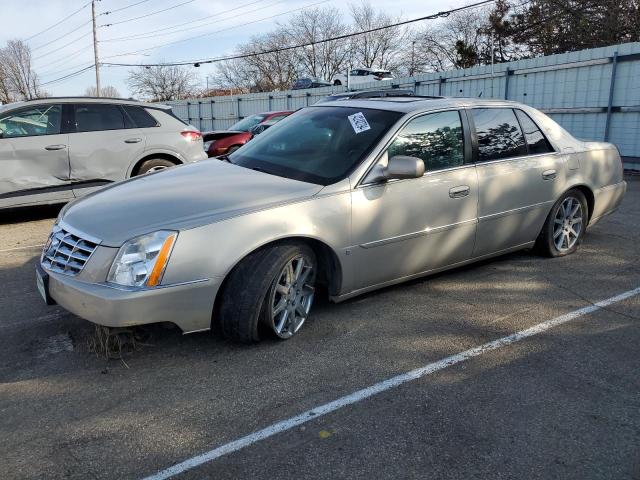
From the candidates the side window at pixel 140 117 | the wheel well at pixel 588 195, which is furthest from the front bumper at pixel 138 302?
the side window at pixel 140 117

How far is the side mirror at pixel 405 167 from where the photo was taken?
3908 mm

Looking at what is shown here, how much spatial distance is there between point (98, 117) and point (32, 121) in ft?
2.77

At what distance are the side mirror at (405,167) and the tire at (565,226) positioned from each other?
6.71 ft

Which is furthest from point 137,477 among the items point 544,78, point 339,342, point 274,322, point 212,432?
point 544,78

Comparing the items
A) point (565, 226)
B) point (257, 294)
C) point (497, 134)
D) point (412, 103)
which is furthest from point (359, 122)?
point (565, 226)

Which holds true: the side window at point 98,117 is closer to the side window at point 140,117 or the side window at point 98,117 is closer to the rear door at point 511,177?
→ the side window at point 140,117

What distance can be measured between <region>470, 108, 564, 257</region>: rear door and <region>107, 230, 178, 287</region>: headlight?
2691 millimetres

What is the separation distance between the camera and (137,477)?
240cm

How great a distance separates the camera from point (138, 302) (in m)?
3.09

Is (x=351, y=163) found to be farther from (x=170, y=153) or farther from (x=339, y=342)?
(x=170, y=153)

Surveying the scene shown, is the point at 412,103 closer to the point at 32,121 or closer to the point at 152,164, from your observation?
the point at 152,164

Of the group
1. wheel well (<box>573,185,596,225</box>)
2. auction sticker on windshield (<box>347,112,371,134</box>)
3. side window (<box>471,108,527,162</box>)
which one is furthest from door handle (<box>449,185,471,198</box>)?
wheel well (<box>573,185,596,225</box>)

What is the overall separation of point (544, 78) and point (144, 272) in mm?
12569

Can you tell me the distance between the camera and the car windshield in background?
13.3 ft
